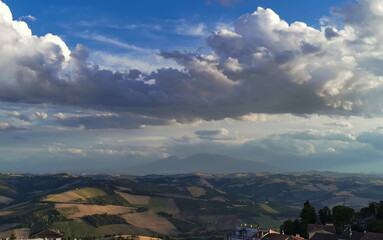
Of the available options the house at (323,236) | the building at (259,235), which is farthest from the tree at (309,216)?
the house at (323,236)

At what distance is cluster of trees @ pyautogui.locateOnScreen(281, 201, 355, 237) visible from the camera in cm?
13830

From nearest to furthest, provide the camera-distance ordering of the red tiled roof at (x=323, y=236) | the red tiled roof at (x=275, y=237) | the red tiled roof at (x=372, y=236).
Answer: the red tiled roof at (x=372, y=236) → the red tiled roof at (x=323, y=236) → the red tiled roof at (x=275, y=237)

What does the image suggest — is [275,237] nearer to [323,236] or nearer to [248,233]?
[323,236]

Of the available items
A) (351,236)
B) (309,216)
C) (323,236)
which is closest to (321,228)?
(323,236)

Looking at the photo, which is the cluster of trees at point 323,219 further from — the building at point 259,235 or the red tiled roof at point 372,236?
the red tiled roof at point 372,236

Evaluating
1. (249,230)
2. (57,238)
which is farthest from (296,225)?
(57,238)

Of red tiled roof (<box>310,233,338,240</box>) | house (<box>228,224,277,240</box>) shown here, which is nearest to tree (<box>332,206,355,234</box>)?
red tiled roof (<box>310,233,338,240</box>)

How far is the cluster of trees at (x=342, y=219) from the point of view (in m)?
133

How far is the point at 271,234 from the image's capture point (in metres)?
126

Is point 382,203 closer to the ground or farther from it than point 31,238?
farther from it

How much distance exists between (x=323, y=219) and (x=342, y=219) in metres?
14.0

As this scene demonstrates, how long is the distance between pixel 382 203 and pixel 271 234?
52741 mm

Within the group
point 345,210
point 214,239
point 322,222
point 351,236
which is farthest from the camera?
point 214,239

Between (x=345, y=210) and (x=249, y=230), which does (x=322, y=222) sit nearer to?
(x=345, y=210)
